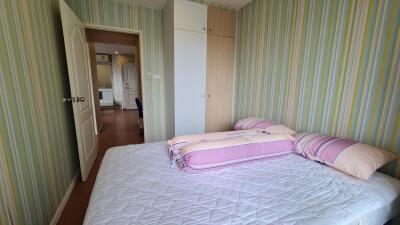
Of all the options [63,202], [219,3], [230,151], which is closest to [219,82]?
[219,3]

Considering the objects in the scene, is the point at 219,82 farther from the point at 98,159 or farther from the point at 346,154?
the point at 98,159

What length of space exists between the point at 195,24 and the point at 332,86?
188cm

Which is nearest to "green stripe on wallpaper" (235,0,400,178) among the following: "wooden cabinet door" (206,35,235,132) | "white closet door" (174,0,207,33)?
"wooden cabinet door" (206,35,235,132)

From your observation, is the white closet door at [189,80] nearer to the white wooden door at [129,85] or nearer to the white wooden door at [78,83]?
the white wooden door at [78,83]

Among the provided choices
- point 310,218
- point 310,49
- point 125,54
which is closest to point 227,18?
point 310,49

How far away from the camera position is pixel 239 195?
1.00 meters

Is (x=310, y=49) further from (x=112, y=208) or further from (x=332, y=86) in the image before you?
(x=112, y=208)

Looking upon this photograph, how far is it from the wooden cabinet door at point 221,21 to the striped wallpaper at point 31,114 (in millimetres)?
1887

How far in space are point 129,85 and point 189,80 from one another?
229 inches

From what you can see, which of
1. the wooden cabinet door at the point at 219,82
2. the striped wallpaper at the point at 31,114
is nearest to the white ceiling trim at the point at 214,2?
the wooden cabinet door at the point at 219,82

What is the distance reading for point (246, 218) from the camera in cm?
83

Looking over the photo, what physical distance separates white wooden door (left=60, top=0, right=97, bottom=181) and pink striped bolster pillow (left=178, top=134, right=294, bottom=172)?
4.80 ft

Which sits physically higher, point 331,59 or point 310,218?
point 331,59

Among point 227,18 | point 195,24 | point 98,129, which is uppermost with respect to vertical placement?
point 227,18
